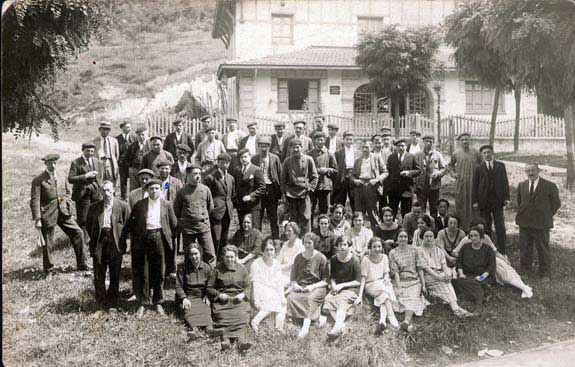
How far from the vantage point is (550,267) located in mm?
7059

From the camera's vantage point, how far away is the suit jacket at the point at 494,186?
7.12 metres

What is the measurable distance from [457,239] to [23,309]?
5.44 m

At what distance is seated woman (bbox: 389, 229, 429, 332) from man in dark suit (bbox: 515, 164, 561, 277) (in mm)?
1819

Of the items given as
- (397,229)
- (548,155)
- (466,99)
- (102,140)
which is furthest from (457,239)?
(466,99)

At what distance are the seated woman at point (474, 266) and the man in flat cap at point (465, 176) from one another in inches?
33.4

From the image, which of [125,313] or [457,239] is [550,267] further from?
[125,313]

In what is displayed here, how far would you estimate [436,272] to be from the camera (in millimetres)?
6430

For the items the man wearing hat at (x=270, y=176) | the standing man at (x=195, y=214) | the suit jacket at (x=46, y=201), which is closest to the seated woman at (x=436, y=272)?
the man wearing hat at (x=270, y=176)

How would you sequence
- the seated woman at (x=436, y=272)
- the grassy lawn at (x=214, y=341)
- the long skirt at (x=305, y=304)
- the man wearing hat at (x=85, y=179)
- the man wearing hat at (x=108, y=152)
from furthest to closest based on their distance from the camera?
the man wearing hat at (x=108, y=152) < the man wearing hat at (x=85, y=179) < the seated woman at (x=436, y=272) < the long skirt at (x=305, y=304) < the grassy lawn at (x=214, y=341)

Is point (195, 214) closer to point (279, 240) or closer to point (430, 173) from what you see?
point (279, 240)

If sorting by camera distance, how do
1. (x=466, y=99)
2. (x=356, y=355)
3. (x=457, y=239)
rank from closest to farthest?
(x=356, y=355), (x=457, y=239), (x=466, y=99)

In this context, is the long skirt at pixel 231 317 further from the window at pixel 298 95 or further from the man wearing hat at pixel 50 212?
the window at pixel 298 95

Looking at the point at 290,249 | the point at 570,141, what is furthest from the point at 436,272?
the point at 570,141

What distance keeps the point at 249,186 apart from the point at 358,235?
63.3 inches
